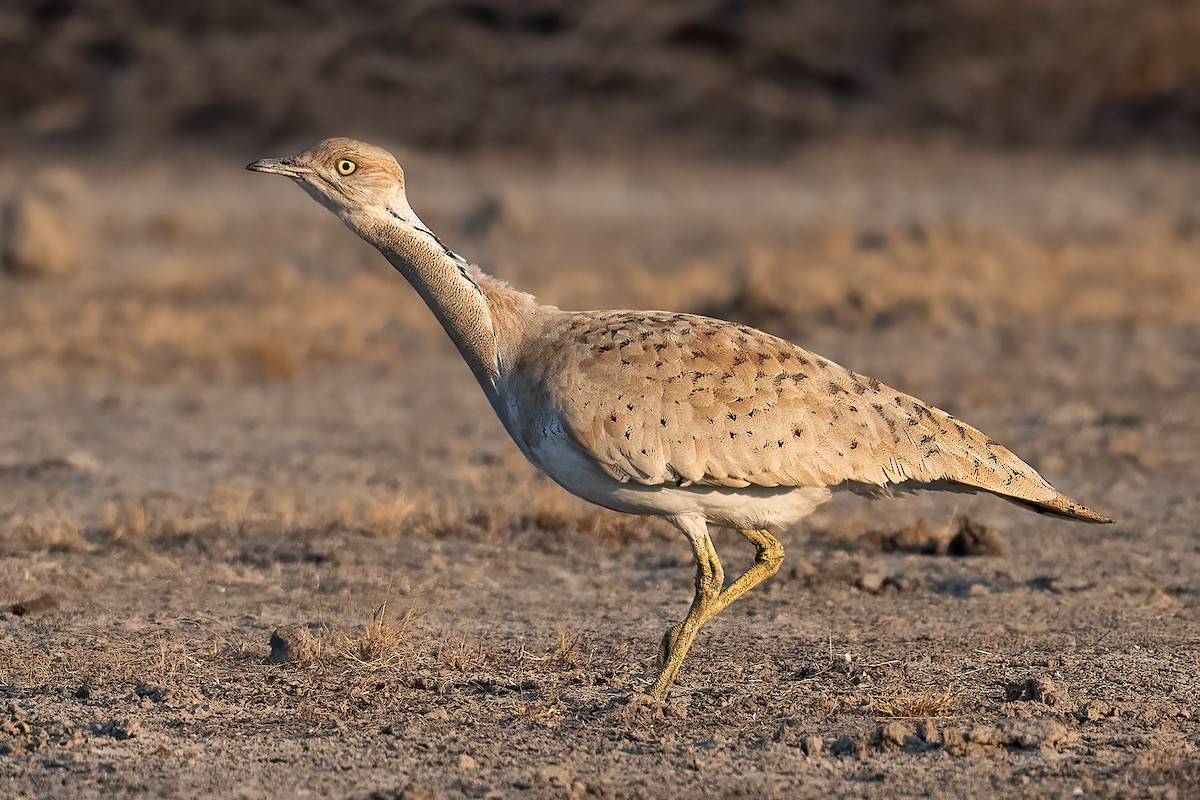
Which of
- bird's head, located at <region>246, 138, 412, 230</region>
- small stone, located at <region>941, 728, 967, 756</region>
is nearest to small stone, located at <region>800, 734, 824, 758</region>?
small stone, located at <region>941, 728, 967, 756</region>

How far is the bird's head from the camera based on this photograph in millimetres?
4969

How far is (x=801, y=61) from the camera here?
117 ft

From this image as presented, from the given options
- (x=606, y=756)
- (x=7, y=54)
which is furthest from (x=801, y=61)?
(x=606, y=756)

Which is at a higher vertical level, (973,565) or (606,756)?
(973,565)

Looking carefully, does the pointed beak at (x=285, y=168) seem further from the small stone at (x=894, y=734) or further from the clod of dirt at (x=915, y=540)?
the clod of dirt at (x=915, y=540)

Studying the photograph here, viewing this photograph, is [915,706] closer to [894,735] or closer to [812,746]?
[894,735]

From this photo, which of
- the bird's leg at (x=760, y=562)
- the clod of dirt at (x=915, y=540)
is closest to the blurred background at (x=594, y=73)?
the clod of dirt at (x=915, y=540)

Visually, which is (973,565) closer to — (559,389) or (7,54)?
(559,389)

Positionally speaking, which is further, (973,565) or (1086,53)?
(1086,53)

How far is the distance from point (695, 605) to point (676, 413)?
1.96 ft

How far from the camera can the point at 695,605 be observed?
507 cm

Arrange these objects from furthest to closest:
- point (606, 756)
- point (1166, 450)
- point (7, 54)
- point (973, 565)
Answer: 1. point (7, 54)
2. point (1166, 450)
3. point (973, 565)
4. point (606, 756)

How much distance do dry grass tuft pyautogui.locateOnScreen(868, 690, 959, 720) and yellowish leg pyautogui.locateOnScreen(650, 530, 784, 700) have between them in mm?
499

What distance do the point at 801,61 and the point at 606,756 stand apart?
32497mm
